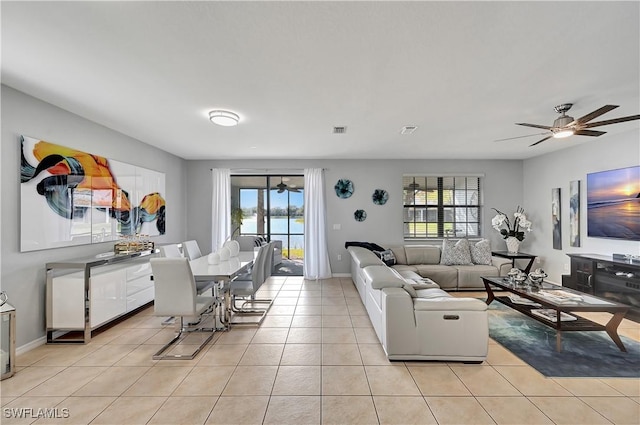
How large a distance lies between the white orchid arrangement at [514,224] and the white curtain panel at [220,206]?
5.65 meters

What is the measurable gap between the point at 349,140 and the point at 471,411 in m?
3.69

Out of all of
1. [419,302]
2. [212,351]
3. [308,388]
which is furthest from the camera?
[212,351]

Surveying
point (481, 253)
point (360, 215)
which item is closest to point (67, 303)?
point (360, 215)

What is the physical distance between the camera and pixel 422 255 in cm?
Result: 554

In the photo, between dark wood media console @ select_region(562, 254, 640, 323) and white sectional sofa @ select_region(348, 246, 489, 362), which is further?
dark wood media console @ select_region(562, 254, 640, 323)

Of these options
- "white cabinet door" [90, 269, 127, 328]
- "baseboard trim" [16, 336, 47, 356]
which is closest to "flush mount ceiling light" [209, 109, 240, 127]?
"white cabinet door" [90, 269, 127, 328]

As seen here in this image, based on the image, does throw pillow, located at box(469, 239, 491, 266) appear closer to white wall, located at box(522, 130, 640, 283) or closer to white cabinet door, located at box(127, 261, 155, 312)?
white wall, located at box(522, 130, 640, 283)

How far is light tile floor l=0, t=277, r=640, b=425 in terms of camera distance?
1.96m

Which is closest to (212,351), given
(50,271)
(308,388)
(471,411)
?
(308,388)

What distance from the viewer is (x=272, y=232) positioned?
22.5ft

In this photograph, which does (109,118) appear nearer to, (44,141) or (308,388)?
(44,141)

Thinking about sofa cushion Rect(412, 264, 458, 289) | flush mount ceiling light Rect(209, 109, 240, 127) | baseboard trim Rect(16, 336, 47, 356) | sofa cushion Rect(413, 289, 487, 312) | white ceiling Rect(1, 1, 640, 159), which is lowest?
baseboard trim Rect(16, 336, 47, 356)

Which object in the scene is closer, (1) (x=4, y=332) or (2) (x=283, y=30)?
(2) (x=283, y=30)

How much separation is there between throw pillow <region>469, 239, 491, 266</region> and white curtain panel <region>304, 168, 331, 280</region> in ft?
9.42
